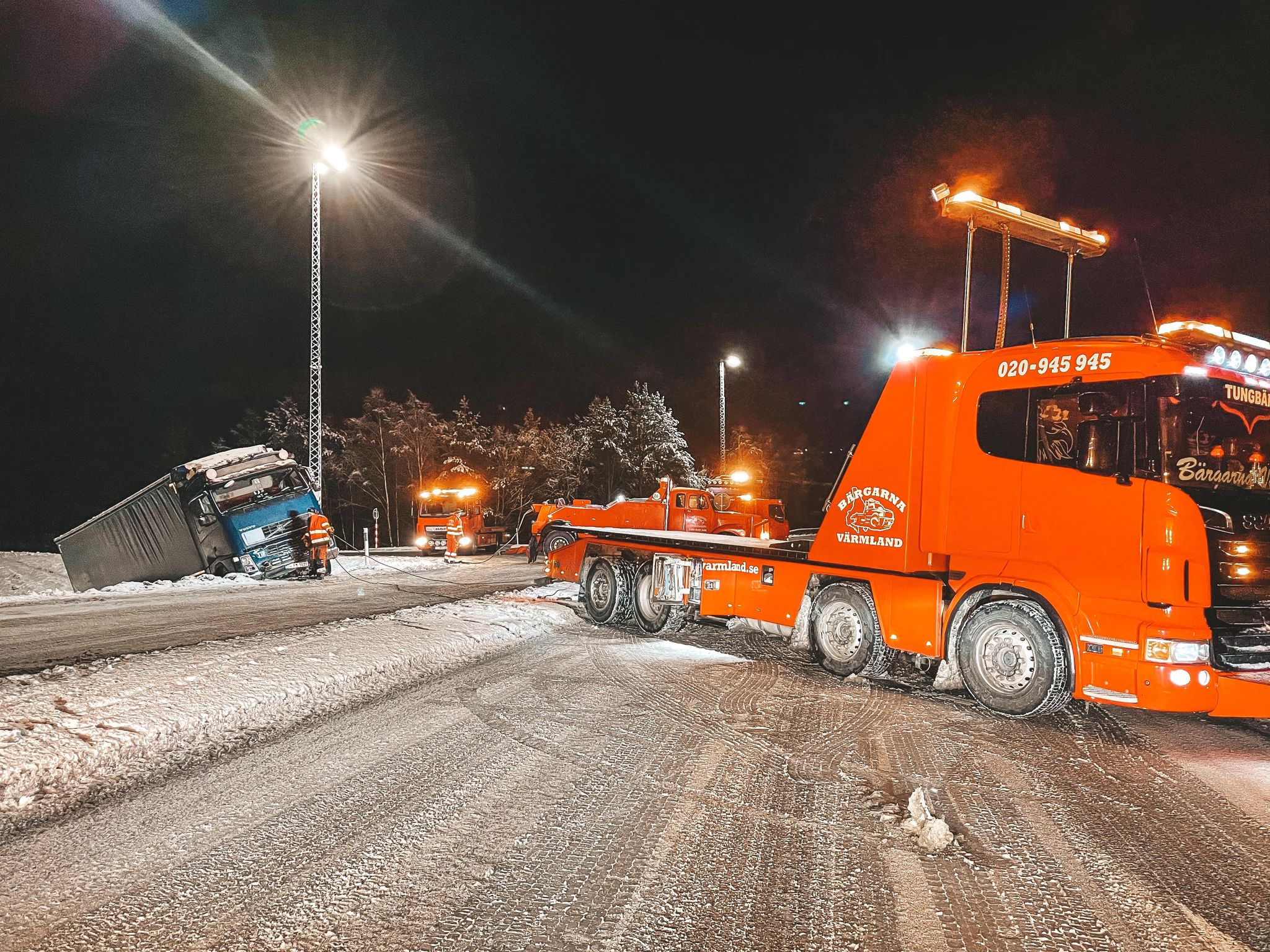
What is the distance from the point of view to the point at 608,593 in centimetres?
1170

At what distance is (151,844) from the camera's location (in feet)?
13.1

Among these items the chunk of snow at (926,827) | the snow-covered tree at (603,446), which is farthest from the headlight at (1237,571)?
the snow-covered tree at (603,446)

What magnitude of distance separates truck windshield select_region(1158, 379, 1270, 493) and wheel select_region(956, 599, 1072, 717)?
1.57 metres

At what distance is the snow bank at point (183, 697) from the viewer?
4922mm

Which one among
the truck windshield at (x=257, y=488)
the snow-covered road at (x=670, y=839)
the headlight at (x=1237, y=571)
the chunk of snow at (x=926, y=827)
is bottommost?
the snow-covered road at (x=670, y=839)

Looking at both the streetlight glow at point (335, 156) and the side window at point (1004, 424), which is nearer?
the side window at point (1004, 424)

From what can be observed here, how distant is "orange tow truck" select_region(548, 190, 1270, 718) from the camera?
5.85m

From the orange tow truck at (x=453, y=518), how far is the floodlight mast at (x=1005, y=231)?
2070 cm

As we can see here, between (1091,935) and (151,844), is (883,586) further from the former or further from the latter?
(151,844)

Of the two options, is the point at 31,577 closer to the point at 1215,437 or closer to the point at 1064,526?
the point at 1064,526

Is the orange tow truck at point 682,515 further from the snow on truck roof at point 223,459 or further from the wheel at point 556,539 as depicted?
the snow on truck roof at point 223,459

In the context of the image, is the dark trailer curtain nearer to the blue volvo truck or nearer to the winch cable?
the blue volvo truck

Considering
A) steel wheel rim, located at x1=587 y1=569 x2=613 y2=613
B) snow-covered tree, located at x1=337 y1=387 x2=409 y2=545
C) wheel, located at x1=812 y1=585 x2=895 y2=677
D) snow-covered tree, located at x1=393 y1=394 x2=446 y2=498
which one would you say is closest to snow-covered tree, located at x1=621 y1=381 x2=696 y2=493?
snow-covered tree, located at x1=393 y1=394 x2=446 y2=498

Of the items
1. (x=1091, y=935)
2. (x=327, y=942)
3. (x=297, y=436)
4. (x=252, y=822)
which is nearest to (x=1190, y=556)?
(x=1091, y=935)
